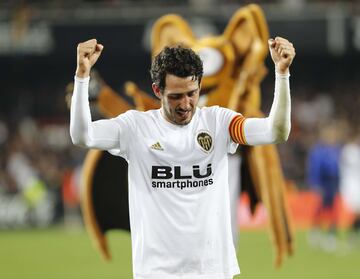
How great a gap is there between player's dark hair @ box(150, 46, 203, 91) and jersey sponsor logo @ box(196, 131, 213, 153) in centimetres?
28

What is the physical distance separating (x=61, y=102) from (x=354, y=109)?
7.46 metres

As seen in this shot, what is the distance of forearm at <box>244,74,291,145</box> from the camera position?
4.58 m

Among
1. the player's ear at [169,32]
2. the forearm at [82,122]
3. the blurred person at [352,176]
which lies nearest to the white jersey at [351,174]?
the blurred person at [352,176]

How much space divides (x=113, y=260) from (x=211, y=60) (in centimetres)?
614

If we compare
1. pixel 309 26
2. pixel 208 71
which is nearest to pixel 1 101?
pixel 309 26

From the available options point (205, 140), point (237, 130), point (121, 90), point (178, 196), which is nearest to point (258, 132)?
point (237, 130)

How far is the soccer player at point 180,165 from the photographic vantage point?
464 cm

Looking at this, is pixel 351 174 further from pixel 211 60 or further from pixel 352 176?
pixel 211 60

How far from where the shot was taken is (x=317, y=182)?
15242 mm

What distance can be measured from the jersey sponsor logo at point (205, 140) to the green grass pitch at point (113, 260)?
6.09 meters

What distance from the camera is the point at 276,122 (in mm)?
4605

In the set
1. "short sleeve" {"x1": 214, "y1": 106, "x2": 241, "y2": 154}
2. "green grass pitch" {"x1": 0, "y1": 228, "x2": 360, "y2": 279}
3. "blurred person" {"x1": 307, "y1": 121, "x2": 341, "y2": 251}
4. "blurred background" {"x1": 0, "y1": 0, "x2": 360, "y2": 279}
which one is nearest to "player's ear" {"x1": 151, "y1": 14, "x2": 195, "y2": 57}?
"short sleeve" {"x1": 214, "y1": 106, "x2": 241, "y2": 154}

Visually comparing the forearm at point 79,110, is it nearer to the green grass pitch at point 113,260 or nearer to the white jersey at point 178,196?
the white jersey at point 178,196

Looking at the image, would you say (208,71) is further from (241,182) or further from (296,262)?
(296,262)
